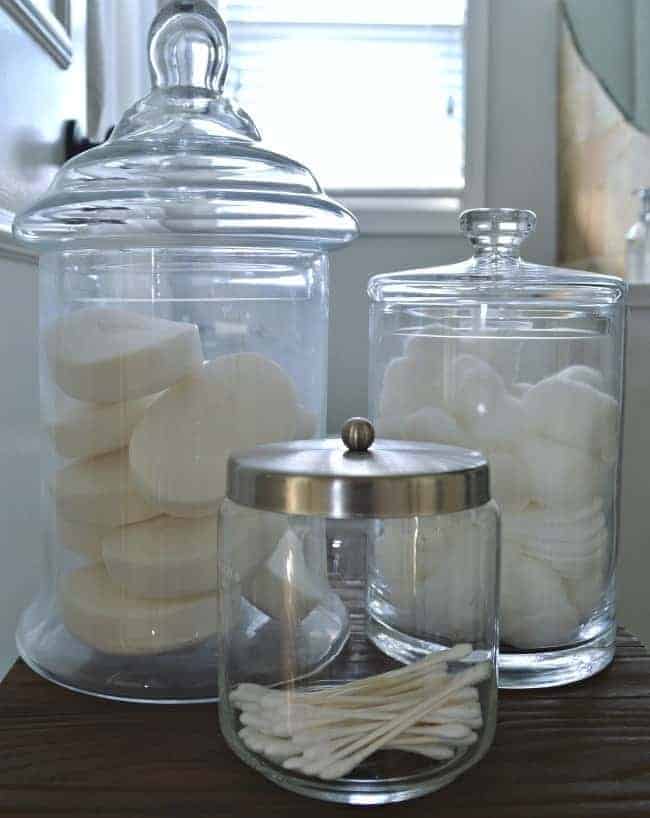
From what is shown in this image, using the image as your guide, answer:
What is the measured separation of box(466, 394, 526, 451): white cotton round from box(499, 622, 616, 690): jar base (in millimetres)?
132

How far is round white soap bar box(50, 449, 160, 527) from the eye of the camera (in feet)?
1.84

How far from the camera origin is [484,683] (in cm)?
49

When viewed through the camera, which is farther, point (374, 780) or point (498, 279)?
point (498, 279)

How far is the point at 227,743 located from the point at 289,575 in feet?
0.32

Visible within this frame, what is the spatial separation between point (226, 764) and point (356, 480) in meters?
0.17

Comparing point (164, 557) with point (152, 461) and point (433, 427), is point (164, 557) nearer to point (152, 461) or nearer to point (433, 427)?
point (152, 461)

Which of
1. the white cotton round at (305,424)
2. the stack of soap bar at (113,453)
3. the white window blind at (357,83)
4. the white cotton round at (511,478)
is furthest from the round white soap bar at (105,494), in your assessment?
the white window blind at (357,83)

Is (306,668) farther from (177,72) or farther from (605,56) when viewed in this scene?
(605,56)

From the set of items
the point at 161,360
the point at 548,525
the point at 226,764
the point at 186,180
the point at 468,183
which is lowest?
the point at 226,764

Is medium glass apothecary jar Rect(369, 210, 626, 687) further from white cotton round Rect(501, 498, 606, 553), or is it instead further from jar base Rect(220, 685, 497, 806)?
jar base Rect(220, 685, 497, 806)

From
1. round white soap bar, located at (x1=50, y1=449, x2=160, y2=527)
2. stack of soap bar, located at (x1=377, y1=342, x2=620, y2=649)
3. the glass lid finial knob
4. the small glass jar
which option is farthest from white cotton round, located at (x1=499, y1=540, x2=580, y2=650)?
the small glass jar

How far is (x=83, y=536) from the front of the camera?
1.90ft

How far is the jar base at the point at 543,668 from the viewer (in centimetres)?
58

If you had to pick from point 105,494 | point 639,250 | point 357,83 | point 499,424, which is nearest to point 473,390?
point 499,424
